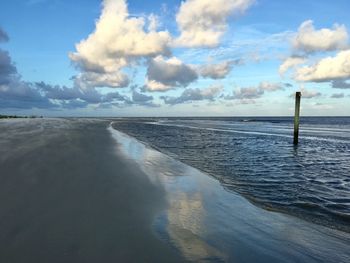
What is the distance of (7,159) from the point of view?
13.4m

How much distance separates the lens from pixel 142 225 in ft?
19.9

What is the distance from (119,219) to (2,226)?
6.03 ft

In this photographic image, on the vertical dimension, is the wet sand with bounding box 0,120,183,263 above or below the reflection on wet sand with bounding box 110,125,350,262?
above

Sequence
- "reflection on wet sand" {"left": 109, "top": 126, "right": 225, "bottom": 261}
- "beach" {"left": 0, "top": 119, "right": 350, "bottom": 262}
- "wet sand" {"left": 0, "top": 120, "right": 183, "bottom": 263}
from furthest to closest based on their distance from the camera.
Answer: "reflection on wet sand" {"left": 109, "top": 126, "right": 225, "bottom": 261} < "beach" {"left": 0, "top": 119, "right": 350, "bottom": 262} < "wet sand" {"left": 0, "top": 120, "right": 183, "bottom": 263}

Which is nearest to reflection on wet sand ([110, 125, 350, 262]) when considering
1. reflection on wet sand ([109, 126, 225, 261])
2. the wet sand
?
reflection on wet sand ([109, 126, 225, 261])

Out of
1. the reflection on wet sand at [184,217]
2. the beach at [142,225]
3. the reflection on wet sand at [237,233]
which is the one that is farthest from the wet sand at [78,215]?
the reflection on wet sand at [237,233]

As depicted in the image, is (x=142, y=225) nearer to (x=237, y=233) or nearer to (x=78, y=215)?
(x=78, y=215)

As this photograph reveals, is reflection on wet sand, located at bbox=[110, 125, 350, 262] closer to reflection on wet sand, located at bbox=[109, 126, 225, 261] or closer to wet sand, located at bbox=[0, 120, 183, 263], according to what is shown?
reflection on wet sand, located at bbox=[109, 126, 225, 261]

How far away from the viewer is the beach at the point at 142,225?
15.8 feet

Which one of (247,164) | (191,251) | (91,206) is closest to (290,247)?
(191,251)

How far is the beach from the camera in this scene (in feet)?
15.8

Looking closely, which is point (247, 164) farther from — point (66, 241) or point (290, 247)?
point (66, 241)

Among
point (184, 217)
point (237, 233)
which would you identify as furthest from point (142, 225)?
point (237, 233)

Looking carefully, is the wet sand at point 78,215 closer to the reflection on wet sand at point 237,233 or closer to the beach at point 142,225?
the beach at point 142,225
